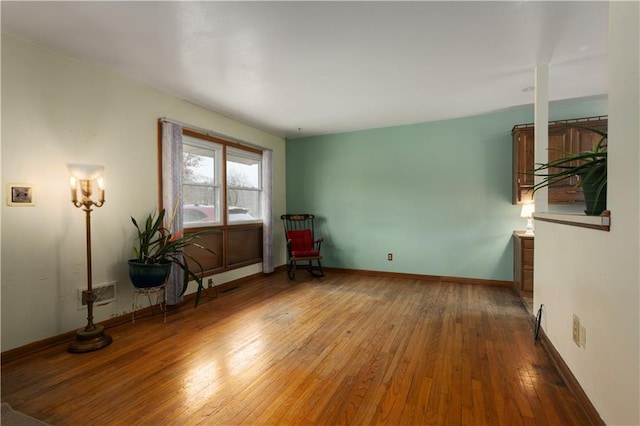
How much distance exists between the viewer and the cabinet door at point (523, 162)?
380cm

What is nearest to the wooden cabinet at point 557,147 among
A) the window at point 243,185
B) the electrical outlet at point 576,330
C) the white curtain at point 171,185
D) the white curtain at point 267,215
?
the electrical outlet at point 576,330

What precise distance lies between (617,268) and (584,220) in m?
0.43

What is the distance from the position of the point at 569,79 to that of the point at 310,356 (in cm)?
383

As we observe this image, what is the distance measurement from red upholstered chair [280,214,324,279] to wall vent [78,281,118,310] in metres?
2.39

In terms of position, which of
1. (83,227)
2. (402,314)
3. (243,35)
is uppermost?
(243,35)

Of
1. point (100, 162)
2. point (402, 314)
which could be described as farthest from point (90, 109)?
point (402, 314)

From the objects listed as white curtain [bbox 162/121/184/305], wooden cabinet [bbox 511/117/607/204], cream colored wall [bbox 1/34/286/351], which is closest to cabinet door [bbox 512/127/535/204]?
wooden cabinet [bbox 511/117/607/204]

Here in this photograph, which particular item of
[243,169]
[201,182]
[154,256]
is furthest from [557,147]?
[154,256]

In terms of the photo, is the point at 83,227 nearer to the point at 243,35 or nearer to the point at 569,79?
the point at 243,35

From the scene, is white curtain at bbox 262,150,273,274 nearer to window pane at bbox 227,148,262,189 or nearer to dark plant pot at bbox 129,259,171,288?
window pane at bbox 227,148,262,189

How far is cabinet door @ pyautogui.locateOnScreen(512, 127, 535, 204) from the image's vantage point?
380cm

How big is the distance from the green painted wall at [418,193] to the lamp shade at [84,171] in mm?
3564

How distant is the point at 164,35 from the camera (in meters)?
2.30

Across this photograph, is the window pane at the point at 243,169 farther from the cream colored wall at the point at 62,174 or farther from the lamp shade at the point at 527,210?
the lamp shade at the point at 527,210
